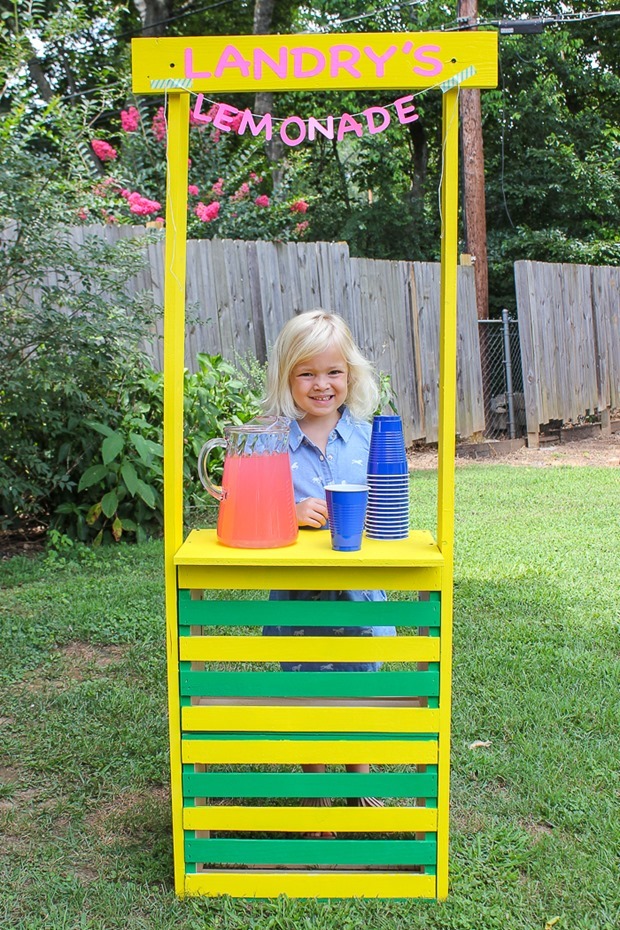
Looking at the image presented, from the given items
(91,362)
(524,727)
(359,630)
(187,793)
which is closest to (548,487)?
(91,362)

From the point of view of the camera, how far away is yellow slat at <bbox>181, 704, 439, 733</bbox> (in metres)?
2.02

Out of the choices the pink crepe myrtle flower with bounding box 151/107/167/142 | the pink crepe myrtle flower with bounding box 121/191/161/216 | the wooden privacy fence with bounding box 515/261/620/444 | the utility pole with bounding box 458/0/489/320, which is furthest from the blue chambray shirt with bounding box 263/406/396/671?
the pink crepe myrtle flower with bounding box 151/107/167/142

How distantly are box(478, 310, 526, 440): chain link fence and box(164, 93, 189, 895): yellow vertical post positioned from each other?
7.98m

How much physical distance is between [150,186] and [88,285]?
631cm

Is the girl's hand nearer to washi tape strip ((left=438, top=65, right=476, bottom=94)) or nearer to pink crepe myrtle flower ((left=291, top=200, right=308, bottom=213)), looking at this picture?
washi tape strip ((left=438, top=65, right=476, bottom=94))

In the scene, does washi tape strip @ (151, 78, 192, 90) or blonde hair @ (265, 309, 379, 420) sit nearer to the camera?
washi tape strip @ (151, 78, 192, 90)

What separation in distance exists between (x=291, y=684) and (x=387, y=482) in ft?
1.70

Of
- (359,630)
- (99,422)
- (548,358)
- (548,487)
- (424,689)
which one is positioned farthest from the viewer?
(548,358)

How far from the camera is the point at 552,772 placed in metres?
2.58

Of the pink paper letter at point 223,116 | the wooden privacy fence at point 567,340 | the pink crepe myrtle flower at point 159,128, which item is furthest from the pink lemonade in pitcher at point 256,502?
the pink crepe myrtle flower at point 159,128

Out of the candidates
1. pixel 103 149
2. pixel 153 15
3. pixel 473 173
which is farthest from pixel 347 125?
pixel 153 15

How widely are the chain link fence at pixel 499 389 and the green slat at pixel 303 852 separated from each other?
7.93m

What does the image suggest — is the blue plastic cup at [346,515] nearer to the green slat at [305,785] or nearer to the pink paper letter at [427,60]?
the green slat at [305,785]

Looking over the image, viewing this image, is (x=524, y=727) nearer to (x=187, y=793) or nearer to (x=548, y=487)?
(x=187, y=793)
